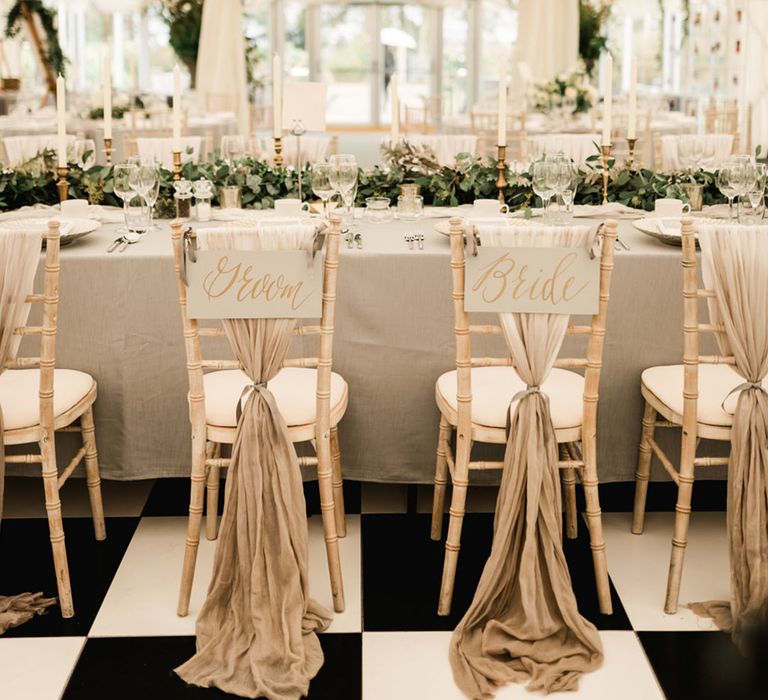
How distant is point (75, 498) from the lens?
10.2 feet

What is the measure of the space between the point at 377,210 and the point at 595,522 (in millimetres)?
1431

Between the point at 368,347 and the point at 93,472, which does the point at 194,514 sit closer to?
the point at 93,472

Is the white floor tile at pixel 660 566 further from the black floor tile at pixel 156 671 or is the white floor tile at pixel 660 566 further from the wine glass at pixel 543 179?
the wine glass at pixel 543 179

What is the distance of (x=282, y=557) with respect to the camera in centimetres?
229

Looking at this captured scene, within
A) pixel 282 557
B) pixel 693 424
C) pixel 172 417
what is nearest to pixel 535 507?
pixel 693 424

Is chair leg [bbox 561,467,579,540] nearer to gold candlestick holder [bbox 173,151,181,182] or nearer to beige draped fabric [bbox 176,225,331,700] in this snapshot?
beige draped fabric [bbox 176,225,331,700]

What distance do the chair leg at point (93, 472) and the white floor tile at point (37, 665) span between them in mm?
515

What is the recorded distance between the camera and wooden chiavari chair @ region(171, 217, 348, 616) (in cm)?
226

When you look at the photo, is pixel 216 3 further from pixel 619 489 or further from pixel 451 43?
pixel 619 489

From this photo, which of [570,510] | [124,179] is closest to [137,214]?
[124,179]

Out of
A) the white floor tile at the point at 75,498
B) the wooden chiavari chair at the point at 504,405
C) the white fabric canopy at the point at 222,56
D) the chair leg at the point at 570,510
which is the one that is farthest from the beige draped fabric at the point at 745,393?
the white fabric canopy at the point at 222,56

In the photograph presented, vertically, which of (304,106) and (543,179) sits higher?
(304,106)

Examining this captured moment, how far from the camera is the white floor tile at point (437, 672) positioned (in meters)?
2.11

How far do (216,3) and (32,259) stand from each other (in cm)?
803
